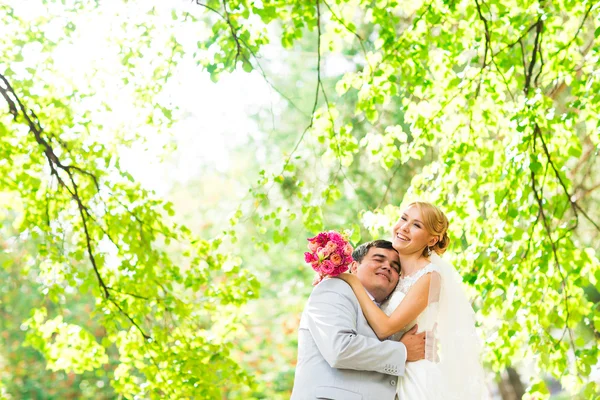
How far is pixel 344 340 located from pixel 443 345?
1.66 feet

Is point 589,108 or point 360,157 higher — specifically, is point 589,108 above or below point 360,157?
below

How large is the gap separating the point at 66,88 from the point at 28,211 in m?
1.05

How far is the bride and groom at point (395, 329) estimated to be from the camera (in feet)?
→ 9.39

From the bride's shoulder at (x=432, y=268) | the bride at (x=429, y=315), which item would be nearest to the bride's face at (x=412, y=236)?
the bride at (x=429, y=315)

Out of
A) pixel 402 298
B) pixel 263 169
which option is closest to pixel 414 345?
pixel 402 298

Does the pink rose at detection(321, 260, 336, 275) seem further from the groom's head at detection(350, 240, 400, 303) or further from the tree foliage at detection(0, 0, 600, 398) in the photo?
the tree foliage at detection(0, 0, 600, 398)

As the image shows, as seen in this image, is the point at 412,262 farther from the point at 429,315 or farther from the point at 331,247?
the point at 331,247

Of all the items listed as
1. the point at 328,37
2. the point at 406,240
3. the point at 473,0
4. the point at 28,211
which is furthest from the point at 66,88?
the point at 406,240

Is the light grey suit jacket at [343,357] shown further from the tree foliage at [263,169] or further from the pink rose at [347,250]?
the tree foliage at [263,169]

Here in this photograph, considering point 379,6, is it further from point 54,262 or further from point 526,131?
point 54,262

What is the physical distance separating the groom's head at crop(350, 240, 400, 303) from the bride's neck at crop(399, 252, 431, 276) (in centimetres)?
2

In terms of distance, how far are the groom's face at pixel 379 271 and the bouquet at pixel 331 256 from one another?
7.2 inches

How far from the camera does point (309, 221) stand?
5.92 meters

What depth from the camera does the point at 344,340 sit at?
2.82 m
